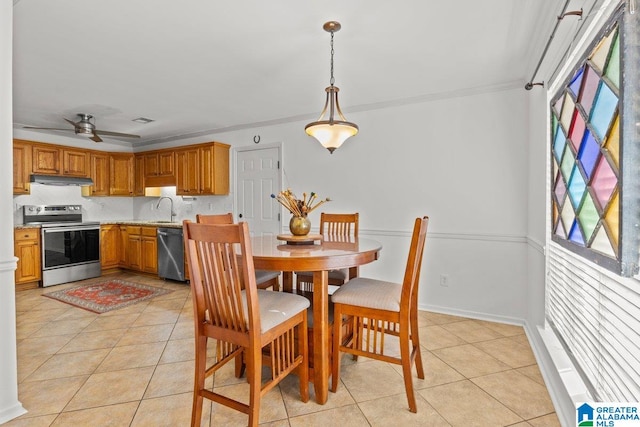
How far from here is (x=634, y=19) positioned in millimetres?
1057

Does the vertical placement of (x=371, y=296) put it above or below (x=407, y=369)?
above

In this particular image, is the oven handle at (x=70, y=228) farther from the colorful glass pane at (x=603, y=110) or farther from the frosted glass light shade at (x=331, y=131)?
the colorful glass pane at (x=603, y=110)

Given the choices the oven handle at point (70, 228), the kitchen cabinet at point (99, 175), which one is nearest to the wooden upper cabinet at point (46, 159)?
the kitchen cabinet at point (99, 175)

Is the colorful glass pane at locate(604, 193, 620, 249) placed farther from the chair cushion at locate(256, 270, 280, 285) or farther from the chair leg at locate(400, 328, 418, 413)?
the chair cushion at locate(256, 270, 280, 285)

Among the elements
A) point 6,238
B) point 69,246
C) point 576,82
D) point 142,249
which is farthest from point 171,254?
point 576,82

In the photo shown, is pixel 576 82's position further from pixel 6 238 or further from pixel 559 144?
pixel 6 238

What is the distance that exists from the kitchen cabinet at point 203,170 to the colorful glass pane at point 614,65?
4.36 meters

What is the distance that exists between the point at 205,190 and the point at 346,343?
347 centimetres

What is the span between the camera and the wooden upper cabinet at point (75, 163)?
4926mm

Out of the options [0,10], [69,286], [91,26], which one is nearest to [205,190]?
[69,286]

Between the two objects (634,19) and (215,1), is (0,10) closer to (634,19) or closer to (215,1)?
(215,1)

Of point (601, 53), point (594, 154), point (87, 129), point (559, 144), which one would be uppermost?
point (87, 129)

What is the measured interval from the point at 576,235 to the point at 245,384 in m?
2.06

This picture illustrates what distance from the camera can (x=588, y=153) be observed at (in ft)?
4.68
